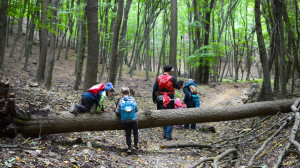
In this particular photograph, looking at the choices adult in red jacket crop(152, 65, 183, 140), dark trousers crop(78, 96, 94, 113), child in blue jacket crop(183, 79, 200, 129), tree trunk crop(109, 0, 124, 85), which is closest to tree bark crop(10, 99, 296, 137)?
dark trousers crop(78, 96, 94, 113)

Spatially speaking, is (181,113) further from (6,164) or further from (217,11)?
(217,11)

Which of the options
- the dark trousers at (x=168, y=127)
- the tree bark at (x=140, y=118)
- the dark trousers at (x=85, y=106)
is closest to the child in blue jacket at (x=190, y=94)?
the dark trousers at (x=168, y=127)

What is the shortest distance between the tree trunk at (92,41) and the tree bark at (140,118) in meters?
2.74

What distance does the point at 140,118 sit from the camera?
5.91 m

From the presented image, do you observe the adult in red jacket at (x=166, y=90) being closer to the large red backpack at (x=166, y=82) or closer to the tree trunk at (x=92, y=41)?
the large red backpack at (x=166, y=82)

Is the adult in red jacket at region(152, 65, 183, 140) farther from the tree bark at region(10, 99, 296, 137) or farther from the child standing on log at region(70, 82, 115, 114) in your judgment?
the child standing on log at region(70, 82, 115, 114)

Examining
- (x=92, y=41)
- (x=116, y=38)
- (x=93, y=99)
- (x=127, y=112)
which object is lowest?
(x=127, y=112)

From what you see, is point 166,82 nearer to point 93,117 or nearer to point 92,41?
point 93,117

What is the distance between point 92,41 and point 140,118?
3509mm

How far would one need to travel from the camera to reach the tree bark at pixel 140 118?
197 inches

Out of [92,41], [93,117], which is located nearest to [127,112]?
[93,117]

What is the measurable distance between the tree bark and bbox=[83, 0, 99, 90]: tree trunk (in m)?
2.74

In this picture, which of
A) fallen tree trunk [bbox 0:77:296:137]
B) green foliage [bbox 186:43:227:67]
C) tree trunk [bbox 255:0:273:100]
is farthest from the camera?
green foliage [bbox 186:43:227:67]

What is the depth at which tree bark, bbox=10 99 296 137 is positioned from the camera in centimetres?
501
